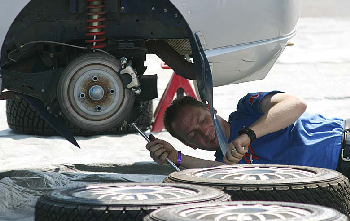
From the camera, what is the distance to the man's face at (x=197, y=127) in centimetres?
470

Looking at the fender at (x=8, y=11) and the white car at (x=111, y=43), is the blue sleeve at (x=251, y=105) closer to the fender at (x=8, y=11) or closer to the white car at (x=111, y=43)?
the white car at (x=111, y=43)

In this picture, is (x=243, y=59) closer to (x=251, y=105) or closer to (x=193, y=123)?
(x=251, y=105)

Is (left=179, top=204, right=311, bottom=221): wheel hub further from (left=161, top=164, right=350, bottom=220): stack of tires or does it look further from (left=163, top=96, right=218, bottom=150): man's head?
(left=163, top=96, right=218, bottom=150): man's head

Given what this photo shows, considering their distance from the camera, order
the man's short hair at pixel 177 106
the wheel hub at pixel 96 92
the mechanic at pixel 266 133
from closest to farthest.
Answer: the wheel hub at pixel 96 92 → the mechanic at pixel 266 133 → the man's short hair at pixel 177 106

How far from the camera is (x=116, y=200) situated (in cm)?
329

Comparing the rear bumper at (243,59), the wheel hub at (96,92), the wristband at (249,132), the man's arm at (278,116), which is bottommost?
the wristband at (249,132)

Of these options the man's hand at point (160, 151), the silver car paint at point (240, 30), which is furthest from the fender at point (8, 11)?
the man's hand at point (160, 151)

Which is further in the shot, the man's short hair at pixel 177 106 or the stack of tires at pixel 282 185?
the man's short hair at pixel 177 106

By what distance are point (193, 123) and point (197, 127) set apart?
32 mm

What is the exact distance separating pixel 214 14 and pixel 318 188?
1.11 metres

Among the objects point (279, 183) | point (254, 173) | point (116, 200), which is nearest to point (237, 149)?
point (254, 173)

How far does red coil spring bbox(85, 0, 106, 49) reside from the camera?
164 inches

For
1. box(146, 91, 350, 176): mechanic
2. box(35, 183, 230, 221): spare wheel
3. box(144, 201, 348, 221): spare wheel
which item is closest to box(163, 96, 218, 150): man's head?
box(146, 91, 350, 176): mechanic

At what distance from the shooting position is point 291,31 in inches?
183
